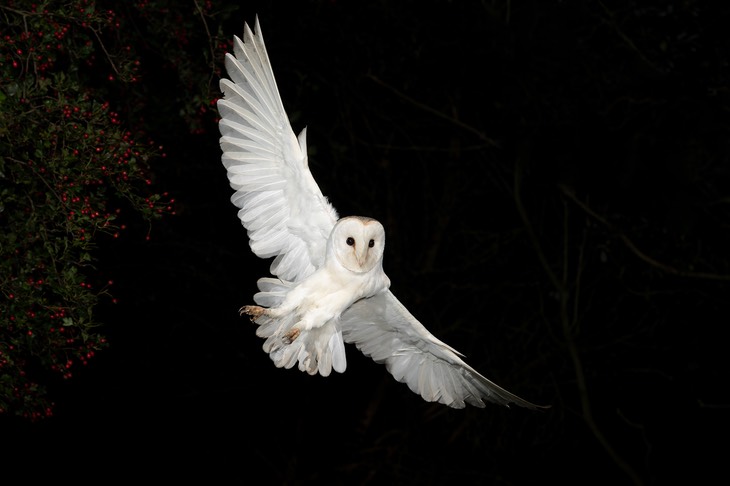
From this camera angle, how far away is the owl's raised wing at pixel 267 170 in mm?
3111

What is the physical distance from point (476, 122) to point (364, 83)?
3.07ft

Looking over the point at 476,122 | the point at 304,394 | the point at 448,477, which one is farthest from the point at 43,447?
the point at 476,122

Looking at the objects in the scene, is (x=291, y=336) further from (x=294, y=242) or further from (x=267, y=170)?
(x=267, y=170)

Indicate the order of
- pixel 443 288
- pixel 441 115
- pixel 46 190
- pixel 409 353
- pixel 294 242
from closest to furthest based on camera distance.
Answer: pixel 46 190 → pixel 294 242 → pixel 409 353 → pixel 441 115 → pixel 443 288

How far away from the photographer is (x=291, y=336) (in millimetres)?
3141

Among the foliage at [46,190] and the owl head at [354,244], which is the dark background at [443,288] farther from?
the foliage at [46,190]

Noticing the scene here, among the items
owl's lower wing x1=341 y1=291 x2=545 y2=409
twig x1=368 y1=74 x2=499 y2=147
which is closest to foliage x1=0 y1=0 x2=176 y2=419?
owl's lower wing x1=341 y1=291 x2=545 y2=409

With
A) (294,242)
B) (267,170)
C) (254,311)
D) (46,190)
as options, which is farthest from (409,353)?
(46,190)

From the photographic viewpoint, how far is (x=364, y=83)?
6789 millimetres

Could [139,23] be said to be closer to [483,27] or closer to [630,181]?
[630,181]

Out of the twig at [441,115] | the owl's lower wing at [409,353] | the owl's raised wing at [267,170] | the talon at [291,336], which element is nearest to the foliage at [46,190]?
the owl's raised wing at [267,170]

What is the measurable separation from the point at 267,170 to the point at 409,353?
103 centimetres

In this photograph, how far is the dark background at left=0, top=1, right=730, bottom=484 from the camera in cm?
586

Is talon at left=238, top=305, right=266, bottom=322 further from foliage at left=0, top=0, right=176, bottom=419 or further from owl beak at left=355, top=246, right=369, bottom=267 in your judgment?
foliage at left=0, top=0, right=176, bottom=419
